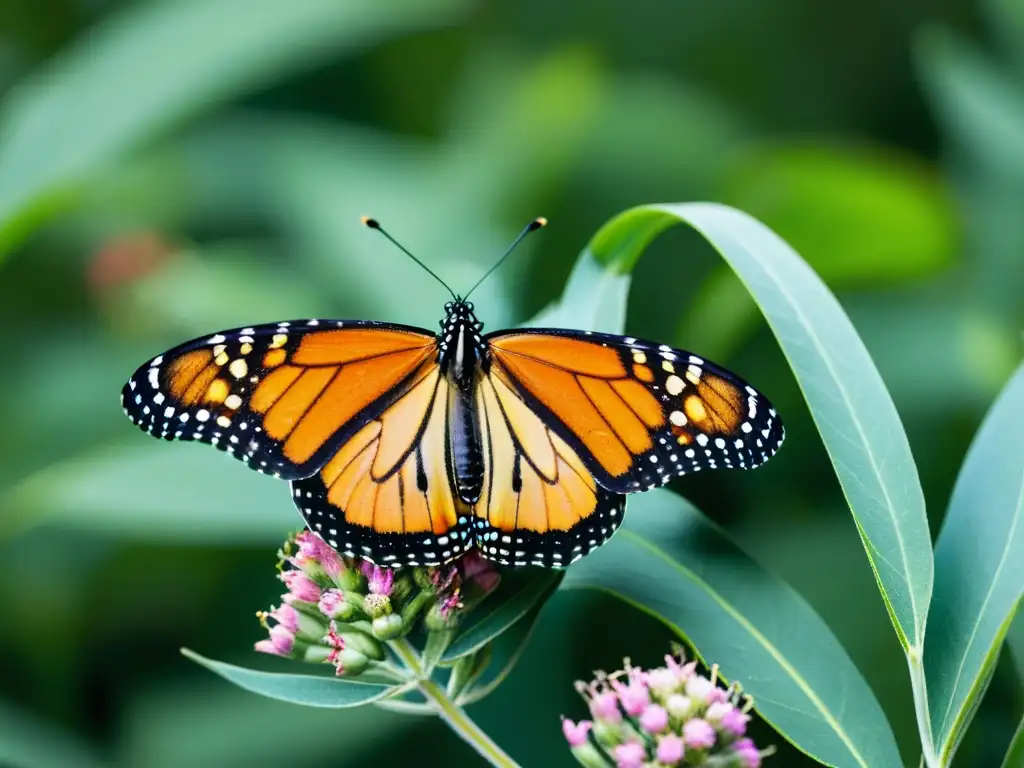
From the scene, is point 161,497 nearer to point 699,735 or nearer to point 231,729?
point 231,729

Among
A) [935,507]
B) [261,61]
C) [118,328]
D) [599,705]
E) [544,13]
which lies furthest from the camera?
[544,13]

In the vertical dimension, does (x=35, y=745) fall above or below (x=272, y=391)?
below

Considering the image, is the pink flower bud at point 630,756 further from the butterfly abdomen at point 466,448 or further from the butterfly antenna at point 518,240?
the butterfly antenna at point 518,240

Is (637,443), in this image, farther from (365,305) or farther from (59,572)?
(59,572)

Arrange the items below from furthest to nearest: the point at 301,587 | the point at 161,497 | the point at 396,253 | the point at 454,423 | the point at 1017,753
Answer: the point at 396,253 → the point at 161,497 → the point at 454,423 → the point at 301,587 → the point at 1017,753

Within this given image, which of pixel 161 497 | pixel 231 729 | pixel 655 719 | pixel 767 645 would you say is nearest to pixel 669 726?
pixel 655 719

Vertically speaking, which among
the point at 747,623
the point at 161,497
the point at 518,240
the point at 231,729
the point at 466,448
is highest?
the point at 518,240

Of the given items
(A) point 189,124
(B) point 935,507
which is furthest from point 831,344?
(A) point 189,124
